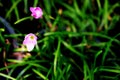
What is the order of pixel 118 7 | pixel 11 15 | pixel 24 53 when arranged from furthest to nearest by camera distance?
pixel 118 7 < pixel 11 15 < pixel 24 53

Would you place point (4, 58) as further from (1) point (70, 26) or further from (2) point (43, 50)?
(1) point (70, 26)

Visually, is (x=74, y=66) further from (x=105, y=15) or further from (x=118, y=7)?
(x=118, y=7)

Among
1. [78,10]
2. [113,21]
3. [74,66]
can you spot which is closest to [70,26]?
[78,10]

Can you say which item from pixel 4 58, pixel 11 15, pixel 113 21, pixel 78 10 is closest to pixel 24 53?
pixel 4 58

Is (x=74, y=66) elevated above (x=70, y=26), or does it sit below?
below

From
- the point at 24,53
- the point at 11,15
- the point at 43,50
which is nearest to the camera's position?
the point at 43,50

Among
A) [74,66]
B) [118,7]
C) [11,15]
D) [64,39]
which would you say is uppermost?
[118,7]

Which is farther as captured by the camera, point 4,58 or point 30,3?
point 30,3
